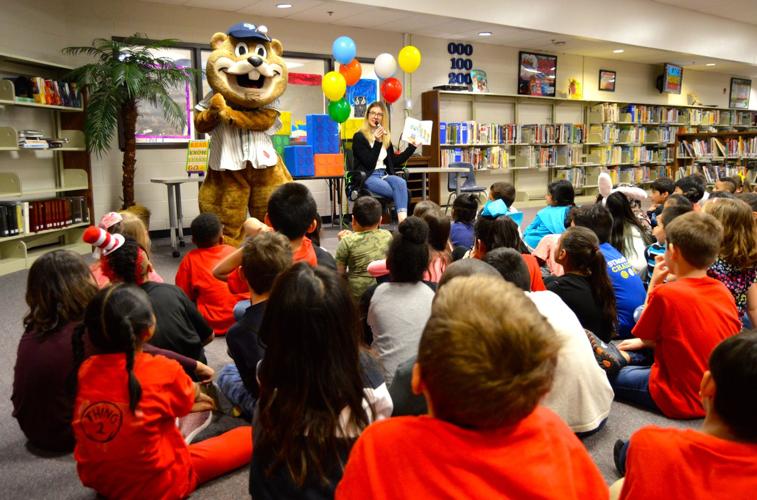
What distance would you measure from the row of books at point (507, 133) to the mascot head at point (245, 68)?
13.5 feet

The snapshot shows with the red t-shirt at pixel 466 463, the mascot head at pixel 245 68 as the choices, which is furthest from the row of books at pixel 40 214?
the red t-shirt at pixel 466 463

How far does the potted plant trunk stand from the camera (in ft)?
16.7

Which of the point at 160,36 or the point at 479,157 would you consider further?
the point at 479,157

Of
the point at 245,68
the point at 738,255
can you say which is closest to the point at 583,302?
the point at 738,255

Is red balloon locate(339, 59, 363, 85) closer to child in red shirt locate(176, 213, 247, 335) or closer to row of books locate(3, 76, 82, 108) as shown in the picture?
row of books locate(3, 76, 82, 108)

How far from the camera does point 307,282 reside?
1181 mm

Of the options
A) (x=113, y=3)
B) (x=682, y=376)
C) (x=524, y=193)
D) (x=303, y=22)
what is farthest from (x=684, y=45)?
(x=682, y=376)

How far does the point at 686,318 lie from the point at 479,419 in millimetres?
1477

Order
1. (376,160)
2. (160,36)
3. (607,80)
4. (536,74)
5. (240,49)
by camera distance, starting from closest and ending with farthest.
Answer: (240,49) → (376,160) → (160,36) → (536,74) → (607,80)

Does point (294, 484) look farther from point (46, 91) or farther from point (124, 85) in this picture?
point (46, 91)

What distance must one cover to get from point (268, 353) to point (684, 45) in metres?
10.2

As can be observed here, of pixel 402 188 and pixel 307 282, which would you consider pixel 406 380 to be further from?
pixel 402 188

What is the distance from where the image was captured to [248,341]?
5.92 ft

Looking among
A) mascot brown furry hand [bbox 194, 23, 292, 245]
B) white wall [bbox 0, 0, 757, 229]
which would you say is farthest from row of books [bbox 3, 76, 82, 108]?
mascot brown furry hand [bbox 194, 23, 292, 245]
